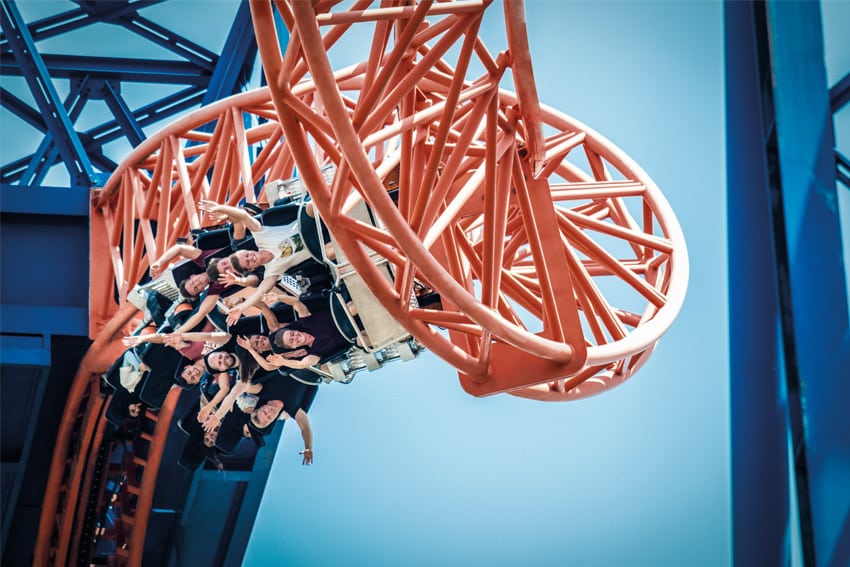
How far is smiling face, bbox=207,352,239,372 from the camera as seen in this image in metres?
12.8

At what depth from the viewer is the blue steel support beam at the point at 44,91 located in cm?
1819

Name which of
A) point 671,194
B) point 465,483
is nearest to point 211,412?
point 465,483

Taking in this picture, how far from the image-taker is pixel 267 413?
13578 mm

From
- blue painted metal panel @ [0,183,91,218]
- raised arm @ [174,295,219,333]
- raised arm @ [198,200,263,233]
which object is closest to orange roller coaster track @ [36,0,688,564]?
raised arm @ [198,200,263,233]

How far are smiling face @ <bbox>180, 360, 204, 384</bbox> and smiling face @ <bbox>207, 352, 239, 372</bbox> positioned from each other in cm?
65

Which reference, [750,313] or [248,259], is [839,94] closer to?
[750,313]

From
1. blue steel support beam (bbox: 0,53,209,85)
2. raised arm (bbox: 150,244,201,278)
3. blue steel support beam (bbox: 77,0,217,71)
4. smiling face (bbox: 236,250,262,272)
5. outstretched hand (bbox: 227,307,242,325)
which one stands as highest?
blue steel support beam (bbox: 77,0,217,71)

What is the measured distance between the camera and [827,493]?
51.2 feet

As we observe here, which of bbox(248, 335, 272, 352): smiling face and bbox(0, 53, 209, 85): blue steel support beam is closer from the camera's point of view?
bbox(248, 335, 272, 352): smiling face

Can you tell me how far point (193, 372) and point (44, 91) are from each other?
758cm

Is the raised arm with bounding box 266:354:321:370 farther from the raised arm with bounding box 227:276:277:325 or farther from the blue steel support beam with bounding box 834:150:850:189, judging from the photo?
the blue steel support beam with bounding box 834:150:850:189

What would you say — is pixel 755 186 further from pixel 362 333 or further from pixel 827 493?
pixel 362 333

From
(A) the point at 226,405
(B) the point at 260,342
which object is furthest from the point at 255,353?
(A) the point at 226,405

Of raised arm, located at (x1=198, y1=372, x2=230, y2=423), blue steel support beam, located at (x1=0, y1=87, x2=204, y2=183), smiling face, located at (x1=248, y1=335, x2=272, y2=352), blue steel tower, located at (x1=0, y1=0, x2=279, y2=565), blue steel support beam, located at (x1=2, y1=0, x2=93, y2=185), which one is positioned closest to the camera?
smiling face, located at (x1=248, y1=335, x2=272, y2=352)
